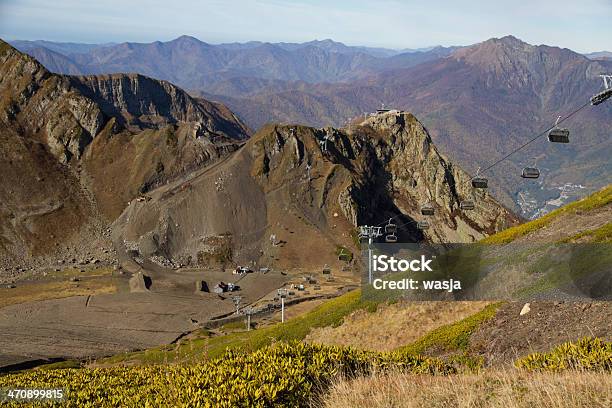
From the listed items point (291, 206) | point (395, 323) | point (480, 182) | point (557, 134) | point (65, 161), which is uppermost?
point (557, 134)

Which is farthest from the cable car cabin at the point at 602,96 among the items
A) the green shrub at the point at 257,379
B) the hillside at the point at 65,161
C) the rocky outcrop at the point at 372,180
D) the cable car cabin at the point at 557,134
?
the hillside at the point at 65,161

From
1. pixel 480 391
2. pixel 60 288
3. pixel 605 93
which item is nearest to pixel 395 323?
pixel 605 93

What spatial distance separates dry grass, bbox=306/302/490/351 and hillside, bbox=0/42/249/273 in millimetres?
114231

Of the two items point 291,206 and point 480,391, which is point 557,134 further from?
point 291,206

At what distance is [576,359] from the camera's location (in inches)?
487

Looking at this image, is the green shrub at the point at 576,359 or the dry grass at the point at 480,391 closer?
the dry grass at the point at 480,391

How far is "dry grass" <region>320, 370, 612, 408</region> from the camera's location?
30.1 feet

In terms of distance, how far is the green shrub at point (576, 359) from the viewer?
1194 centimetres

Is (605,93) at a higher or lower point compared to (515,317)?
higher

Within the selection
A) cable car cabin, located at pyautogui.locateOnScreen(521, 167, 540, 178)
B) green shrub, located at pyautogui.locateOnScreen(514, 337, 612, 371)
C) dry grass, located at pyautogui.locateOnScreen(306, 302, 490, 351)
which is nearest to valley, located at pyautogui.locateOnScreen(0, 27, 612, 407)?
green shrub, located at pyautogui.locateOnScreen(514, 337, 612, 371)

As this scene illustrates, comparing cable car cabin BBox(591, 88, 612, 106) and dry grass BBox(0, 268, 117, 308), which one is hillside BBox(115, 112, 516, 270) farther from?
cable car cabin BBox(591, 88, 612, 106)

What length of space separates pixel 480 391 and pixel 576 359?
365cm

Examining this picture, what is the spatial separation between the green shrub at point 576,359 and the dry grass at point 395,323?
15.8 m

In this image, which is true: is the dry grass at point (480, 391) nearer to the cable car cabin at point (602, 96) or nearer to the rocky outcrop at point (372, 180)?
the cable car cabin at point (602, 96)
